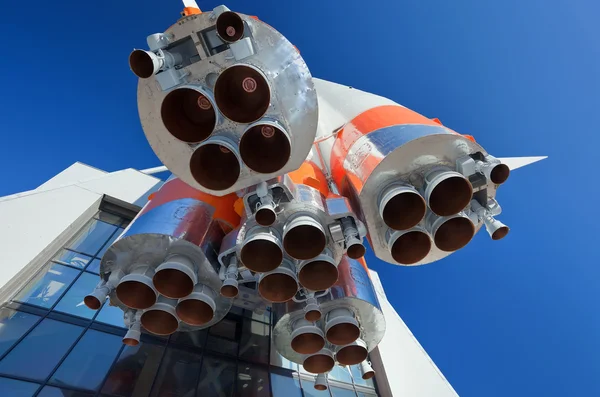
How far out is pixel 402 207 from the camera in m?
5.00

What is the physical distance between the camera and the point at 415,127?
5.16 meters

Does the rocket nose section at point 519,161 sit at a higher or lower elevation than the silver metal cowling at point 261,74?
higher

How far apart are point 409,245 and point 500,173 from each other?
1642 millimetres

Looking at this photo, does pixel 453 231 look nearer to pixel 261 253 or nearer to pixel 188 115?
pixel 261 253

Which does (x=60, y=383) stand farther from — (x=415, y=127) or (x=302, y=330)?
(x=415, y=127)

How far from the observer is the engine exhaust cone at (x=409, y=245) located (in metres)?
5.20

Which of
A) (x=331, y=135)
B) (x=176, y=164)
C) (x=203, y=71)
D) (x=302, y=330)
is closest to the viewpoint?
(x=203, y=71)

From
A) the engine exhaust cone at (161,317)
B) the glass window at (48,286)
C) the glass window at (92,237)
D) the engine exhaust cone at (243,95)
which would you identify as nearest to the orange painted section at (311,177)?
the engine exhaust cone at (243,95)

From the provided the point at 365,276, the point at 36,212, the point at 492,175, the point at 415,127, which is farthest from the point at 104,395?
the point at 492,175

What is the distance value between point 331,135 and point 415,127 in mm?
2395

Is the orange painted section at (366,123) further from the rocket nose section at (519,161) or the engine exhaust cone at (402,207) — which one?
the rocket nose section at (519,161)

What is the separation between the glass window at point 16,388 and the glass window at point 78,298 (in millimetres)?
1860

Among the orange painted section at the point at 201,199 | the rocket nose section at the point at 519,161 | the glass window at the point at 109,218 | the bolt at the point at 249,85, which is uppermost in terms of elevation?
the glass window at the point at 109,218

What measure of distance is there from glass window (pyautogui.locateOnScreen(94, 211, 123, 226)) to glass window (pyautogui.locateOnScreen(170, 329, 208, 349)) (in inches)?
198
